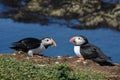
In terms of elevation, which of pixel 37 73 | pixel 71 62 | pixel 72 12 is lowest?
pixel 71 62

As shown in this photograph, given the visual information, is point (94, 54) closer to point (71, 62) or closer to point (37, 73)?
point (71, 62)

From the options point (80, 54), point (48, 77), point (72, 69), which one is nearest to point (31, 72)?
point (48, 77)

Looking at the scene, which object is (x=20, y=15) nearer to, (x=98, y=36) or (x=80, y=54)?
(x=98, y=36)

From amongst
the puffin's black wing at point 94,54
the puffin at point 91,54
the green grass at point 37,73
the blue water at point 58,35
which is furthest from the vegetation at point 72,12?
the green grass at point 37,73

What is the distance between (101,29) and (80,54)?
6472mm

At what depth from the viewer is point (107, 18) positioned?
19.3 meters

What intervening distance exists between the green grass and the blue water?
6120mm

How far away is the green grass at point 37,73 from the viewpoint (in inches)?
352

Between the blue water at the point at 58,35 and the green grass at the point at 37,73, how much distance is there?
6.12 metres

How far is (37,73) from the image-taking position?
913 cm

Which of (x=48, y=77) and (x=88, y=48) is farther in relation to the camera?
(x=88, y=48)

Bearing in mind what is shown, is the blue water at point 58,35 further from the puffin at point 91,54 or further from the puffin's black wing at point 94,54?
the puffin's black wing at point 94,54

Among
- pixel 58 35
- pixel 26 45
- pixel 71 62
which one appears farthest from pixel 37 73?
pixel 58 35

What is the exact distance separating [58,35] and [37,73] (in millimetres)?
8475
